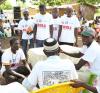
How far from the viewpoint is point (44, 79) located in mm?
5047

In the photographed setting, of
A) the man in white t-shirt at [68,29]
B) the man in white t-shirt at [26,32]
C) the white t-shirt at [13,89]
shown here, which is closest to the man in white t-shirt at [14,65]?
the man in white t-shirt at [68,29]

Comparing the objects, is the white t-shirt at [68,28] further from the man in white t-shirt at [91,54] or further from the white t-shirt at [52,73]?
the white t-shirt at [52,73]

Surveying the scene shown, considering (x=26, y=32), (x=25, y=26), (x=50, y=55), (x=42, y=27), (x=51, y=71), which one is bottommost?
(x=26, y=32)

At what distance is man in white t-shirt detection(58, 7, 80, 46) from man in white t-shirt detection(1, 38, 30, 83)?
7.18 feet

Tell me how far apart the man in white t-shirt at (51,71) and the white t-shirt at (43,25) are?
5.10 metres

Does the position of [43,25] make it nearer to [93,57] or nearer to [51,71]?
[93,57]

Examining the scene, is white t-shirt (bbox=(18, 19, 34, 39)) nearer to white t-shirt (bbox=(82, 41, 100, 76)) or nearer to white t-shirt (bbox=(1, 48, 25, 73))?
white t-shirt (bbox=(1, 48, 25, 73))

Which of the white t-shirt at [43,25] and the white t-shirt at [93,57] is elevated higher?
the white t-shirt at [93,57]

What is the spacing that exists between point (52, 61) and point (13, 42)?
317cm

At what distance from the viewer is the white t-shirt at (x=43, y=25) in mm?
10156

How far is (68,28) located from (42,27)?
2.09 ft

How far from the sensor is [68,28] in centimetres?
1034

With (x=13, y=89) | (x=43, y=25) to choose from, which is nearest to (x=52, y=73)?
(x=13, y=89)

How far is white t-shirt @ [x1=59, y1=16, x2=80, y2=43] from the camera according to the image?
10258mm
